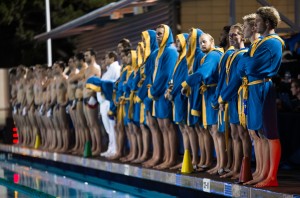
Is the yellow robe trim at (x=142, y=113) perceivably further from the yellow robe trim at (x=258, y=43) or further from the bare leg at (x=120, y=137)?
the yellow robe trim at (x=258, y=43)

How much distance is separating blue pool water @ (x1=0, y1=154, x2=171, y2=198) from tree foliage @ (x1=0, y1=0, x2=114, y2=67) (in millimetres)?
16329

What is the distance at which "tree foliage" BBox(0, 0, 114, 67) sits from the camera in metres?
33.2

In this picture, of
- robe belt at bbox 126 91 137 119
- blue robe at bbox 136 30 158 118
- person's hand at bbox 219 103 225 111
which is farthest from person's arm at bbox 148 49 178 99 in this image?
person's hand at bbox 219 103 225 111

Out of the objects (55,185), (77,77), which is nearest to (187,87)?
(55,185)

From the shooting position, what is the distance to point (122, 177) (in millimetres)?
14344

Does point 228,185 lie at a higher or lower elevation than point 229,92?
lower

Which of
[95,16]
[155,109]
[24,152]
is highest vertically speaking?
[95,16]

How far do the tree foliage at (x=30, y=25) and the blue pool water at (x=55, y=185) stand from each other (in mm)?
16329

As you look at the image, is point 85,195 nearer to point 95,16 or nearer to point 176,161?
point 176,161

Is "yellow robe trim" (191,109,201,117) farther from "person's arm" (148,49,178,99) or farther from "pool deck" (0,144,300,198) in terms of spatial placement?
"person's arm" (148,49,178,99)

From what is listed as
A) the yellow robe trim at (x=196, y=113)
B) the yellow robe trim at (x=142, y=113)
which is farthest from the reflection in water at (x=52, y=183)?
the yellow robe trim at (x=196, y=113)

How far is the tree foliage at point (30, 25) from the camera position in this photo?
3322 centimetres

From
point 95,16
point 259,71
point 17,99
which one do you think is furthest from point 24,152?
point 259,71

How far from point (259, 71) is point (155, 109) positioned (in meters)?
3.07
